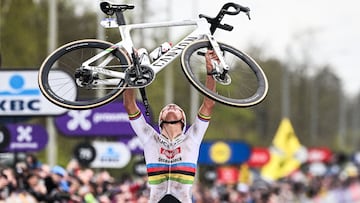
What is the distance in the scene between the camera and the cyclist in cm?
1009

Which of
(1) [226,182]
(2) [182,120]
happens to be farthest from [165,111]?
(1) [226,182]

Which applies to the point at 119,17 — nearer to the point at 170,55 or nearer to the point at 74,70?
the point at 170,55

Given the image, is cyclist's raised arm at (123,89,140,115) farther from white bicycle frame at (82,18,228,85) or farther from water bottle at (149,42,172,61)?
water bottle at (149,42,172,61)

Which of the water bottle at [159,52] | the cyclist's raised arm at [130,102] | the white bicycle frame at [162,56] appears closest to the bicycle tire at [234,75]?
the white bicycle frame at [162,56]

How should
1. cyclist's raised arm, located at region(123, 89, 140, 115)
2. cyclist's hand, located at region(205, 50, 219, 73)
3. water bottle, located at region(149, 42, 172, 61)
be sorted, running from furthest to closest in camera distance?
water bottle, located at region(149, 42, 172, 61), cyclist's hand, located at region(205, 50, 219, 73), cyclist's raised arm, located at region(123, 89, 140, 115)

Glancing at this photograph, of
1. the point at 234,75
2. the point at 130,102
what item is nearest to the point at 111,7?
the point at 130,102

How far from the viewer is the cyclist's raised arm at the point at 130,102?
10.2 metres

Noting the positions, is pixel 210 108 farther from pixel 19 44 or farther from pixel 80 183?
pixel 19 44

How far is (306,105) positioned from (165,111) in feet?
253

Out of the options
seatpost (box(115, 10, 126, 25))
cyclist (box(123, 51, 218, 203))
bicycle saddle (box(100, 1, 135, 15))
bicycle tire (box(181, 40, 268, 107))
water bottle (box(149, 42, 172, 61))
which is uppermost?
bicycle saddle (box(100, 1, 135, 15))

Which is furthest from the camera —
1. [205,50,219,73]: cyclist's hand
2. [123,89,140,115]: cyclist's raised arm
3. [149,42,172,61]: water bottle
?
[149,42,172,61]: water bottle

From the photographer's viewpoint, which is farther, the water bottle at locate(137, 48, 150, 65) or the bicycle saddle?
the bicycle saddle

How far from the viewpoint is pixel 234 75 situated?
10.9 m

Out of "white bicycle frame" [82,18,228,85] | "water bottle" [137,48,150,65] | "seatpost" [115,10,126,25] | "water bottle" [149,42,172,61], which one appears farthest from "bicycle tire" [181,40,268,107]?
"seatpost" [115,10,126,25]
